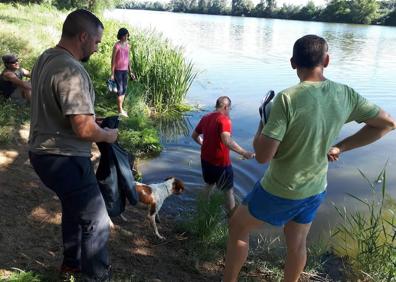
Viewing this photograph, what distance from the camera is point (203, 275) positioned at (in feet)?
13.4

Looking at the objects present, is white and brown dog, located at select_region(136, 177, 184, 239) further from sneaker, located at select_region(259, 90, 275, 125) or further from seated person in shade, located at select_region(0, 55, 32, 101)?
seated person in shade, located at select_region(0, 55, 32, 101)

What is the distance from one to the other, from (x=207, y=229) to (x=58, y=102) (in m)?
2.48

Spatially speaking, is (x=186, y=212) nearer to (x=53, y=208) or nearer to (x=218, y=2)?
(x=53, y=208)

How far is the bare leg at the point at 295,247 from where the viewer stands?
315 centimetres

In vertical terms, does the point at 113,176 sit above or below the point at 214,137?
above

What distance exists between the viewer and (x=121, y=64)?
9.49 m

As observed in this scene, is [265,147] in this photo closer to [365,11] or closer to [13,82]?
[13,82]

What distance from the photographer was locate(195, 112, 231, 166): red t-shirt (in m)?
Answer: 4.89

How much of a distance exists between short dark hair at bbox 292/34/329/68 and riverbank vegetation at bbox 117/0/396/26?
36.1 m

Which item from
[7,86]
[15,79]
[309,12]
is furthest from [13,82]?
[309,12]

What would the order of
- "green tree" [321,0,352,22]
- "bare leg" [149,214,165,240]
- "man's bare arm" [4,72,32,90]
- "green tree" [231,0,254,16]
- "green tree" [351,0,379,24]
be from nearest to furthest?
"bare leg" [149,214,165,240], "man's bare arm" [4,72,32,90], "green tree" [351,0,379,24], "green tree" [321,0,352,22], "green tree" [231,0,254,16]

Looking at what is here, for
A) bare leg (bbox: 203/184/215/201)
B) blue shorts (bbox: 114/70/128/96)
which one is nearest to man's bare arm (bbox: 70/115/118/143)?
bare leg (bbox: 203/184/215/201)

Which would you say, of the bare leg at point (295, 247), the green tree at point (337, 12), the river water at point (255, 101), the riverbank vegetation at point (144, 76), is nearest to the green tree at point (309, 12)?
the green tree at point (337, 12)

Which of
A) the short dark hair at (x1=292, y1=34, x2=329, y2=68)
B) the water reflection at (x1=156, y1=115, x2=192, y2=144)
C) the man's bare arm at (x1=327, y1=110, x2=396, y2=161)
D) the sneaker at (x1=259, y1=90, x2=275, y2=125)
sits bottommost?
the water reflection at (x1=156, y1=115, x2=192, y2=144)
